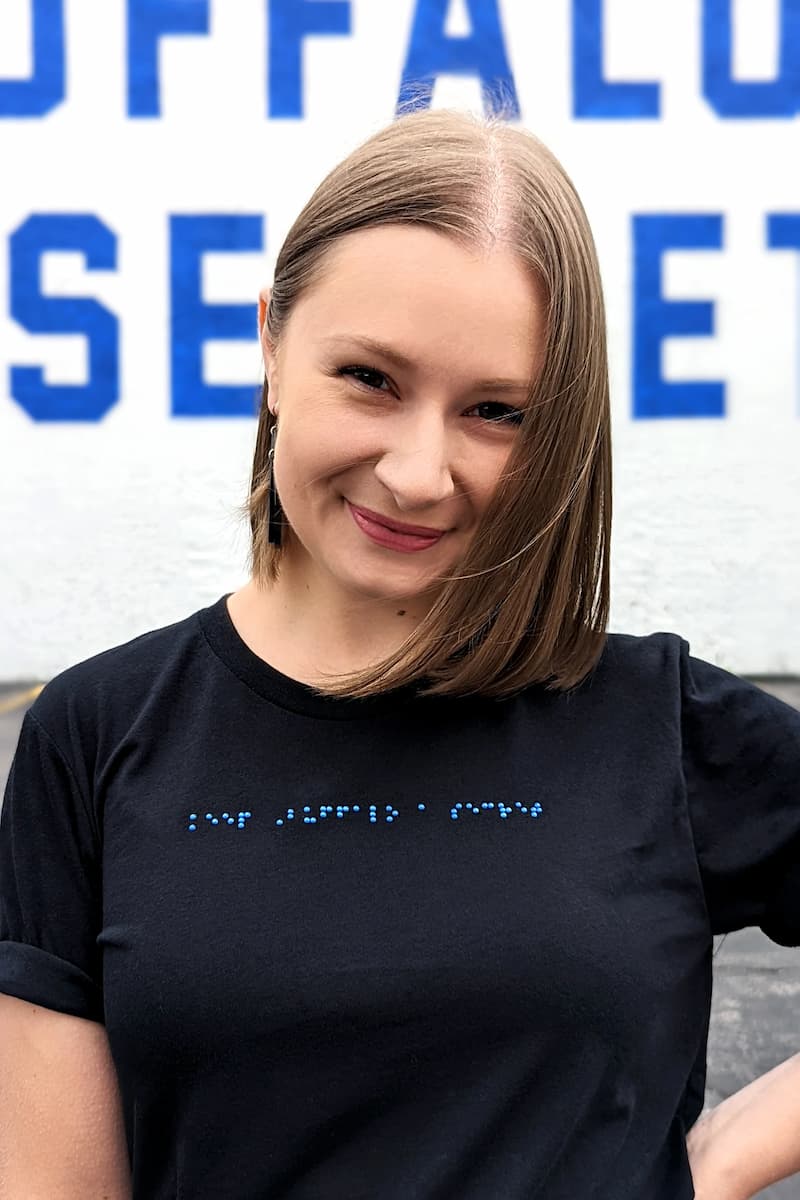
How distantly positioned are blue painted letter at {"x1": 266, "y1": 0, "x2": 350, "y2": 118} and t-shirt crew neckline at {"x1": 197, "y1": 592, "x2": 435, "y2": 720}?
514 centimetres

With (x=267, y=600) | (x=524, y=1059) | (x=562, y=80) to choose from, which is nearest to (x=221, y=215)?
(x=562, y=80)

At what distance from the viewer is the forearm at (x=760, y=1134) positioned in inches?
43.2

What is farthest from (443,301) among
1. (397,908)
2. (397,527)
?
(397,908)

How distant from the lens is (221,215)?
590 centimetres

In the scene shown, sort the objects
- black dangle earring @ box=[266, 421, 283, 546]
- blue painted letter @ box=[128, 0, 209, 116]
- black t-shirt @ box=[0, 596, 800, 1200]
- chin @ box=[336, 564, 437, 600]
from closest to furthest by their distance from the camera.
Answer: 1. black t-shirt @ box=[0, 596, 800, 1200]
2. chin @ box=[336, 564, 437, 600]
3. black dangle earring @ box=[266, 421, 283, 546]
4. blue painted letter @ box=[128, 0, 209, 116]

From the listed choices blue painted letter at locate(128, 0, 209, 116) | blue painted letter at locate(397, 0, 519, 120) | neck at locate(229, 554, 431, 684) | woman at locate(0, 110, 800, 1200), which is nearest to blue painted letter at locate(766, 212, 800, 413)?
blue painted letter at locate(397, 0, 519, 120)

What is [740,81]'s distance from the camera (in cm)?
590

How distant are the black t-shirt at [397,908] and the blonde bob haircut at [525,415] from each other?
0.11 feet

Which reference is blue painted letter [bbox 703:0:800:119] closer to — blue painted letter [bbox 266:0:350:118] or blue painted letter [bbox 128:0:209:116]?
blue painted letter [bbox 266:0:350:118]

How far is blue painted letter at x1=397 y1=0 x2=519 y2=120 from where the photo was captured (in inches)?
230

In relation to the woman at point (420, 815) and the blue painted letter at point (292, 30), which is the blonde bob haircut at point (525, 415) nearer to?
the woman at point (420, 815)

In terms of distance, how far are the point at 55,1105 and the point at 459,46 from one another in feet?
18.2

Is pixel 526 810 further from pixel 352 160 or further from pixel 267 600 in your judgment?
pixel 352 160

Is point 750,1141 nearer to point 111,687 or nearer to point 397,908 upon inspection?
point 397,908
